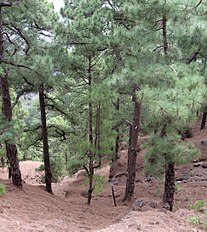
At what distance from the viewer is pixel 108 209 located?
1218 centimetres

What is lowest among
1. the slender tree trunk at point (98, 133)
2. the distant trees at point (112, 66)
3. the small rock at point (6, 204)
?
the small rock at point (6, 204)

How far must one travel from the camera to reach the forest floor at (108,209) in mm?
6355

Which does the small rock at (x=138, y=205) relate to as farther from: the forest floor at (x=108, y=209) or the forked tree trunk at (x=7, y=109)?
the forked tree trunk at (x=7, y=109)

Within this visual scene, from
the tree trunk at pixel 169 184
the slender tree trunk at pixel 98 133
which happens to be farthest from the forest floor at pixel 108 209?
the slender tree trunk at pixel 98 133

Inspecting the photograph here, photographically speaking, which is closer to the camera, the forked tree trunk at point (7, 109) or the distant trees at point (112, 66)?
the distant trees at point (112, 66)

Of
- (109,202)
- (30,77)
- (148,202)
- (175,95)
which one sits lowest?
(109,202)

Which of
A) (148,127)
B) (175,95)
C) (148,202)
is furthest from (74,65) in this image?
(175,95)

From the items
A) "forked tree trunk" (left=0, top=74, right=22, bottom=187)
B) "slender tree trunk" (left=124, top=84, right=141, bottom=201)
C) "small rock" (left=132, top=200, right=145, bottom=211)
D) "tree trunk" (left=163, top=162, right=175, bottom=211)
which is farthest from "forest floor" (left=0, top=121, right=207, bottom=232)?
"forked tree trunk" (left=0, top=74, right=22, bottom=187)

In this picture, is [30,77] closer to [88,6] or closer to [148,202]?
[88,6]

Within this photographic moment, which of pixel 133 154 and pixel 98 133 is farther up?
pixel 98 133

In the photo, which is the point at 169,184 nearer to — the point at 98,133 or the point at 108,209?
the point at 98,133

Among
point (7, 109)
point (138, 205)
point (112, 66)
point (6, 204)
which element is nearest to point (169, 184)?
point (138, 205)

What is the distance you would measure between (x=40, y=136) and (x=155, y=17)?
7.89m

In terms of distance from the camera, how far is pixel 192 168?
634 inches
